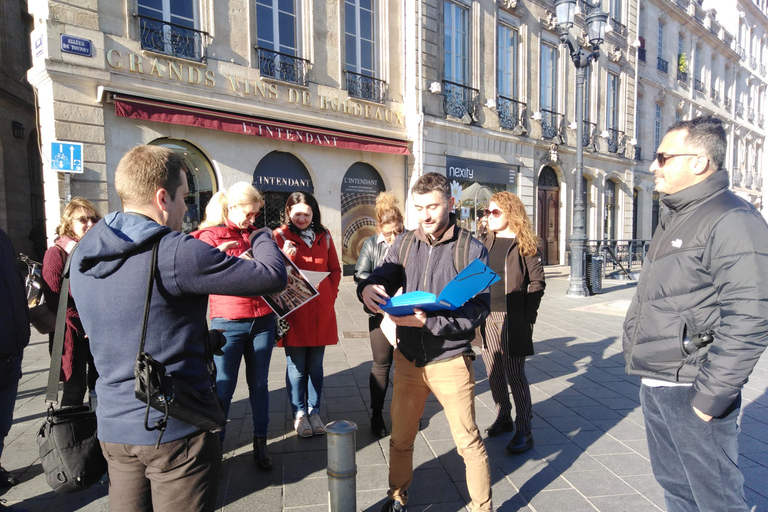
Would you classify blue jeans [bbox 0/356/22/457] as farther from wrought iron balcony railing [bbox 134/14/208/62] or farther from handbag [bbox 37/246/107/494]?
wrought iron balcony railing [bbox 134/14/208/62]

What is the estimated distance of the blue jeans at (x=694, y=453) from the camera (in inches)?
72.8

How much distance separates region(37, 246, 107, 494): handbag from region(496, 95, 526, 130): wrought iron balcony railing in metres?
15.7

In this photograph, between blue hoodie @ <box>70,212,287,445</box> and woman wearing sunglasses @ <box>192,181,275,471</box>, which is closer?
blue hoodie @ <box>70,212,287,445</box>

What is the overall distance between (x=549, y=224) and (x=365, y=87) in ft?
31.2

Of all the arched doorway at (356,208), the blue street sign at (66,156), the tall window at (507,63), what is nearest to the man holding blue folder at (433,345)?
the blue street sign at (66,156)

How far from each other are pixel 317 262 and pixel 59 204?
6.99 meters

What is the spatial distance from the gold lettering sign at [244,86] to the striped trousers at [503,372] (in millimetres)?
8493

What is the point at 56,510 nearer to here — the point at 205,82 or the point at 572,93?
the point at 205,82

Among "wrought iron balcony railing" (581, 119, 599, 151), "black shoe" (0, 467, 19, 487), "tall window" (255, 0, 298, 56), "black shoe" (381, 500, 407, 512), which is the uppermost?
"tall window" (255, 0, 298, 56)

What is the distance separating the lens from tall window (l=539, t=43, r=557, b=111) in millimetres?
17453

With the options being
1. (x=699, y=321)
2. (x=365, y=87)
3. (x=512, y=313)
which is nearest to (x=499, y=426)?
(x=512, y=313)

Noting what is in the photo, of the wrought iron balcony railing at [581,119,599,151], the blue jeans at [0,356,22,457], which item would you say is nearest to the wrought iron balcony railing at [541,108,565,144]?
the wrought iron balcony railing at [581,119,599,151]

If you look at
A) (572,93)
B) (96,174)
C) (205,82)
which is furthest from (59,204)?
(572,93)

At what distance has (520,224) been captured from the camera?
3619 millimetres
